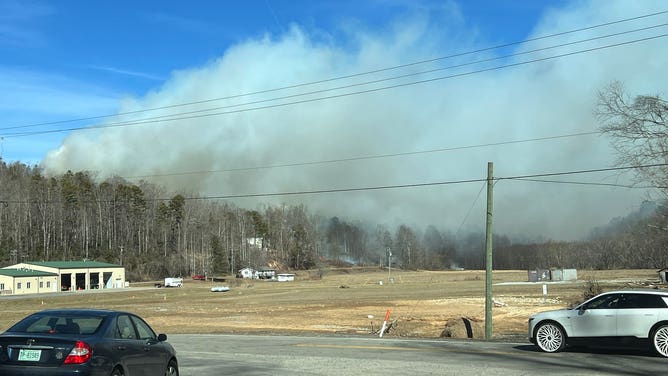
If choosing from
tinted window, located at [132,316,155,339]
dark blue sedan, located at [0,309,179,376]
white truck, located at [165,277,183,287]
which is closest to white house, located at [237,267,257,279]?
white truck, located at [165,277,183,287]

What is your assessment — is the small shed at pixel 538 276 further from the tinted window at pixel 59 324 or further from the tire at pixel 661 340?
the tinted window at pixel 59 324

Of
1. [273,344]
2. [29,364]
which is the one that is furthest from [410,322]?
[29,364]

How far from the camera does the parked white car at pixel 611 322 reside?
16589mm

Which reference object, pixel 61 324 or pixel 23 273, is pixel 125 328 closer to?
pixel 61 324

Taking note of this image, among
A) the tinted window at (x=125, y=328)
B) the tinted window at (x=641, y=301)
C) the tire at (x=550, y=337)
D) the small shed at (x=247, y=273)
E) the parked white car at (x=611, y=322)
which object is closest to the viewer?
the tinted window at (x=125, y=328)

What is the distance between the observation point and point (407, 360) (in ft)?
54.1

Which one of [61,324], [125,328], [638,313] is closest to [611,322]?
[638,313]

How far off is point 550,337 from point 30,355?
14179mm

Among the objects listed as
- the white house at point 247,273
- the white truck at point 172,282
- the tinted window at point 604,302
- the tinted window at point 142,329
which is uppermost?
the tinted window at point 142,329

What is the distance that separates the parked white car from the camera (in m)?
16.6

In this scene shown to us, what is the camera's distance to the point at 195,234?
18962cm

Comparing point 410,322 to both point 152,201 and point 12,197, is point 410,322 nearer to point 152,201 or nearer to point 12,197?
point 12,197

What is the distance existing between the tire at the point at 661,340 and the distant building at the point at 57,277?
371 feet

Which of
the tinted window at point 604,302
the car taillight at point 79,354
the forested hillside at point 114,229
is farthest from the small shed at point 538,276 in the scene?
the car taillight at point 79,354
